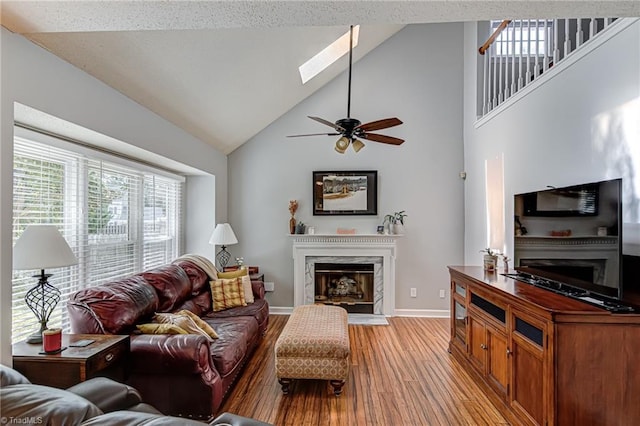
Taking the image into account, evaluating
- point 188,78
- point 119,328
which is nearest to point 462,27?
point 188,78

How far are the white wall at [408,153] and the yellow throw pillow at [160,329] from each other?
281 cm

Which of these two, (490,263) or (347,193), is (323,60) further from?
→ (490,263)

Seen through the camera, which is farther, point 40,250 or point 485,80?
point 485,80

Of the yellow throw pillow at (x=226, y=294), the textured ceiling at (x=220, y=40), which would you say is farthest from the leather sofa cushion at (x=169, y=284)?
the textured ceiling at (x=220, y=40)

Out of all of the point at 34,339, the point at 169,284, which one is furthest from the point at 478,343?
the point at 34,339

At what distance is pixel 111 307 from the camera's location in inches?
92.9

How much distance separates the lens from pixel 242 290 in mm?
3961

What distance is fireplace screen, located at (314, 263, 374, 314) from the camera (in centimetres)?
504

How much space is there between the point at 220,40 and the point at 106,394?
2.70 meters

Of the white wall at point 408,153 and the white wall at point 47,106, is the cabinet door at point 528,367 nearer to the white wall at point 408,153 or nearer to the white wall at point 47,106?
the white wall at point 408,153

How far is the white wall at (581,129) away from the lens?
6.95ft

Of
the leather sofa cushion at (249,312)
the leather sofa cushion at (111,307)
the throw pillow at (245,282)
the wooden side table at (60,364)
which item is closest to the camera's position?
the wooden side table at (60,364)

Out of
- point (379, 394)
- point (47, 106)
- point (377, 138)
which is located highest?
point (377, 138)

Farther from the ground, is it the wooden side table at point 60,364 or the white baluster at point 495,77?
the white baluster at point 495,77
